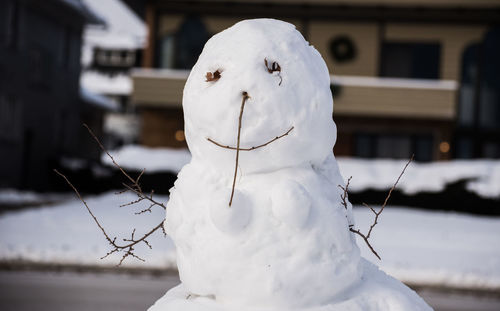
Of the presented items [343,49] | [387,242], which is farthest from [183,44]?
[387,242]

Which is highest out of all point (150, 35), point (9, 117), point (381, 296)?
point (150, 35)

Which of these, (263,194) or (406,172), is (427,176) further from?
(263,194)

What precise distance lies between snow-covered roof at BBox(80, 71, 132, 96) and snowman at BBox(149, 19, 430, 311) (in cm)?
3996

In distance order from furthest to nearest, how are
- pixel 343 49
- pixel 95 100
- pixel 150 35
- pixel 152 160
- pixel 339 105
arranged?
pixel 95 100, pixel 150 35, pixel 343 49, pixel 339 105, pixel 152 160

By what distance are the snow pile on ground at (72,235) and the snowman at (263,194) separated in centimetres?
572

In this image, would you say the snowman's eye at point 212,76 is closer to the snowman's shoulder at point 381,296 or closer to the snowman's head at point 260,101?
the snowman's head at point 260,101

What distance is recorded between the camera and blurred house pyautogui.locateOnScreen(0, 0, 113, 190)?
59.9ft

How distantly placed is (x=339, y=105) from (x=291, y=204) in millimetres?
15824

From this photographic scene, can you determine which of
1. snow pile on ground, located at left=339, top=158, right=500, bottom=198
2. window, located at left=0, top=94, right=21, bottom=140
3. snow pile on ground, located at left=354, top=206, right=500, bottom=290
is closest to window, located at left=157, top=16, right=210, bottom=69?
window, located at left=0, top=94, right=21, bottom=140

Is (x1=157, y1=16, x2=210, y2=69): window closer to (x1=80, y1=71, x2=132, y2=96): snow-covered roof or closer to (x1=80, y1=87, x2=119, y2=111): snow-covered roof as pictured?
(x1=80, y1=87, x2=119, y2=111): snow-covered roof

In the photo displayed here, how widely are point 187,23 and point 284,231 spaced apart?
17.6 meters

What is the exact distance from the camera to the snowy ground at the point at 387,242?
7.79 metres

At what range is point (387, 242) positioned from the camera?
971 cm

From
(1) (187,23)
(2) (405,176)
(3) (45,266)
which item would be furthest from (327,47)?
(3) (45,266)
